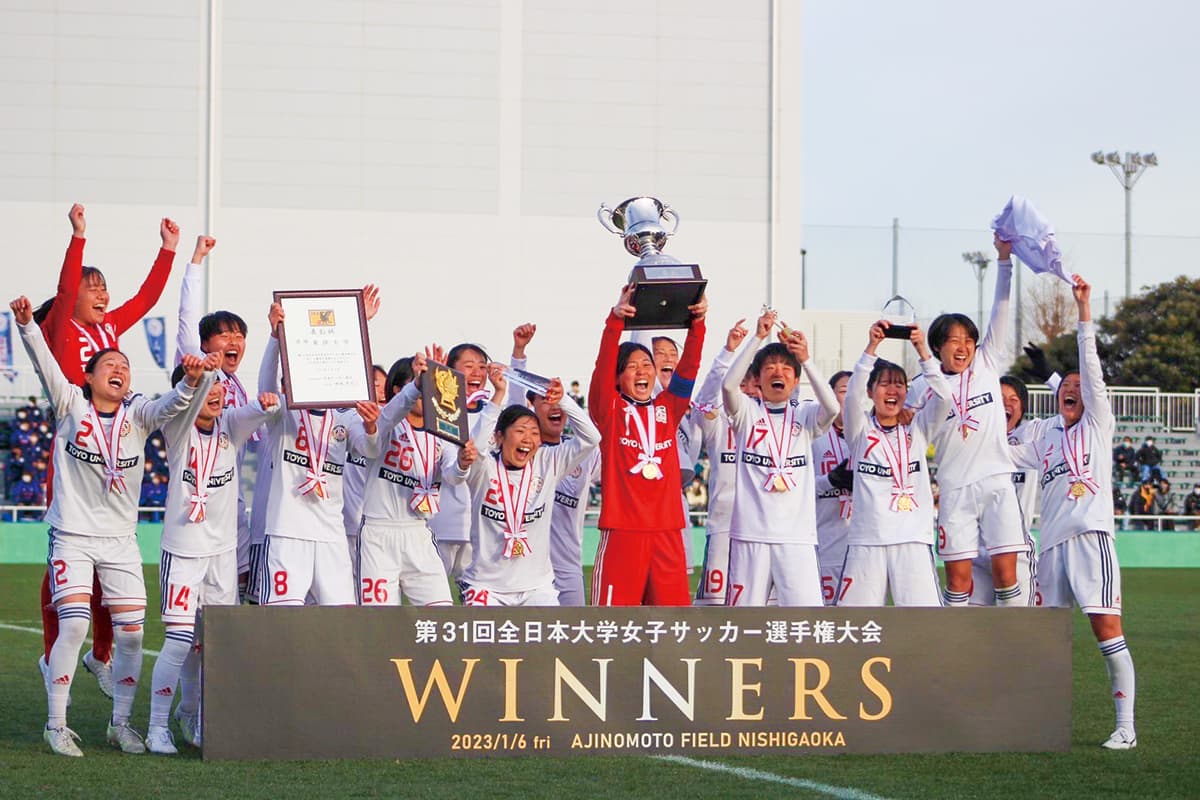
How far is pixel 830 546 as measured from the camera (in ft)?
31.0

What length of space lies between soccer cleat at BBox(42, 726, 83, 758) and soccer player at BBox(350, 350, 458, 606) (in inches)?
64.2

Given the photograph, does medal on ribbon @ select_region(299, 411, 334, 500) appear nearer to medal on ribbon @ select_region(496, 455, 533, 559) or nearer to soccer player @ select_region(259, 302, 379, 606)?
soccer player @ select_region(259, 302, 379, 606)

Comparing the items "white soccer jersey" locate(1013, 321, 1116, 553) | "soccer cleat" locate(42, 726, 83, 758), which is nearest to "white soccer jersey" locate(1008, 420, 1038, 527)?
"white soccer jersey" locate(1013, 321, 1116, 553)

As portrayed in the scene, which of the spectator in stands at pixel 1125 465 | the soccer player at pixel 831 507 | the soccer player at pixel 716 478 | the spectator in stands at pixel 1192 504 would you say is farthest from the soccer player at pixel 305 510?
the spectator in stands at pixel 1125 465

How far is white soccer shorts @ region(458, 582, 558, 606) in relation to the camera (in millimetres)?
8016

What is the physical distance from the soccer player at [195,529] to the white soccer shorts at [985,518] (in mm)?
3803

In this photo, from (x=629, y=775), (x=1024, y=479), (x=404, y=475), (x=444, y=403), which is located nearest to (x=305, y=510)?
(x=404, y=475)

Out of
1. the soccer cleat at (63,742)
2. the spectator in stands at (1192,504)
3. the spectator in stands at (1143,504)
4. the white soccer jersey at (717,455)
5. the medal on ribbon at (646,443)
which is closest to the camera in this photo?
the soccer cleat at (63,742)

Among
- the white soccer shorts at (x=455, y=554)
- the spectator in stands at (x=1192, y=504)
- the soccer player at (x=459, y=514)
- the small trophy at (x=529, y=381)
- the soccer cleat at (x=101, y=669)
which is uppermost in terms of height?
the small trophy at (x=529, y=381)

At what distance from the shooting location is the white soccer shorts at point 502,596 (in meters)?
8.02

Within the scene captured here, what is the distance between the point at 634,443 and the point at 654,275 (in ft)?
2.97

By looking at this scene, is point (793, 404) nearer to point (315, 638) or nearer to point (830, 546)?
point (830, 546)

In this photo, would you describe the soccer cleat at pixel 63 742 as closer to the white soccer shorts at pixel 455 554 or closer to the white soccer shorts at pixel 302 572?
the white soccer shorts at pixel 302 572

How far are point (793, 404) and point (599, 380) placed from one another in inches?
47.1
